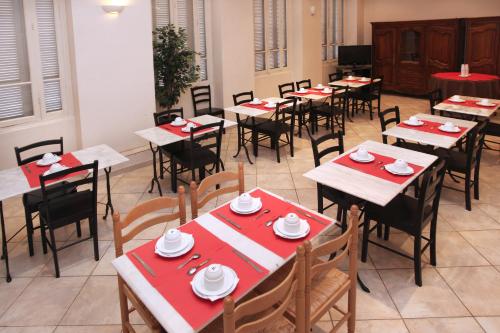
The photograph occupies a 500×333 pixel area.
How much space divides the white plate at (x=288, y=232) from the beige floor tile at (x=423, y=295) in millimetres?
1045

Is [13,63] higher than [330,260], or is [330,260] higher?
[13,63]

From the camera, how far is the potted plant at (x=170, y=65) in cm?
602

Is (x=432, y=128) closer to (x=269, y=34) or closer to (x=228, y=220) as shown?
(x=228, y=220)

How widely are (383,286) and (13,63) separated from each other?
4.52 meters

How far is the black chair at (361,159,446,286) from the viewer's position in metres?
2.96

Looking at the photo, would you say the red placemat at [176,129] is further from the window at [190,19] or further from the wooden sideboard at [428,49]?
the wooden sideboard at [428,49]

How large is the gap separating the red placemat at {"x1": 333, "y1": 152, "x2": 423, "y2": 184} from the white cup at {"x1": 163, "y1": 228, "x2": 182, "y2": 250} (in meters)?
1.67

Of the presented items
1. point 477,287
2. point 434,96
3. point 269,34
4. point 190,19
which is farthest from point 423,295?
point 269,34

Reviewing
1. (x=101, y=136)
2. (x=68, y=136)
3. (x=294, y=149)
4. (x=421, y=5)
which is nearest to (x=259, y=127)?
(x=294, y=149)

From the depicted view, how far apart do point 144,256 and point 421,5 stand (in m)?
9.87

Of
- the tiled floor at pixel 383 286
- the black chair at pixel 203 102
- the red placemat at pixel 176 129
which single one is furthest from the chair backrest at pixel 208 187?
the black chair at pixel 203 102

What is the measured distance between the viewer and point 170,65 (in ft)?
19.7

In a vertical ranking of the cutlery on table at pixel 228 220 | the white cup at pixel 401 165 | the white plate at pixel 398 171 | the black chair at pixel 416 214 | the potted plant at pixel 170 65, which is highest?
the potted plant at pixel 170 65

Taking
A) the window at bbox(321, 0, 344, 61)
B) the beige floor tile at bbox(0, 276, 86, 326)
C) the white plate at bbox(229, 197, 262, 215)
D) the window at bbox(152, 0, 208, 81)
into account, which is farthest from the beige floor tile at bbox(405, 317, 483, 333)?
the window at bbox(321, 0, 344, 61)
